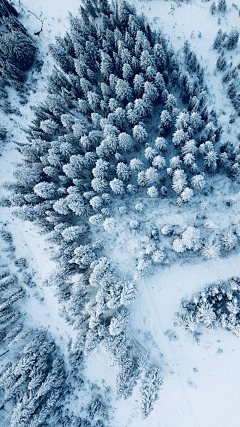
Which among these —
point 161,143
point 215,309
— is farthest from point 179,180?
point 215,309

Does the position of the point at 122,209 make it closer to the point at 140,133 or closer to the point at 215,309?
the point at 140,133

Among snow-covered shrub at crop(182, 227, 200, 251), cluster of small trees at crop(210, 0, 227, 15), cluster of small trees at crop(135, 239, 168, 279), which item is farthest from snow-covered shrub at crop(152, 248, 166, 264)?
cluster of small trees at crop(210, 0, 227, 15)

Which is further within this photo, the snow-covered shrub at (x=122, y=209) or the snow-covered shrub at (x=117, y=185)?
the snow-covered shrub at (x=122, y=209)

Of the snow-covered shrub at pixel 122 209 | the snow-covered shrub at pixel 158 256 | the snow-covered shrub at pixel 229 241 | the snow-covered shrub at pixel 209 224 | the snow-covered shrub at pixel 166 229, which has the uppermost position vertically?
the snow-covered shrub at pixel 122 209

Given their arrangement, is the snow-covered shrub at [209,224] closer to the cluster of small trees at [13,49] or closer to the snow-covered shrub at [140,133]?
the snow-covered shrub at [140,133]

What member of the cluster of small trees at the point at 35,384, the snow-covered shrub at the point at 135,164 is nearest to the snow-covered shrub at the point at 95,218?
the snow-covered shrub at the point at 135,164

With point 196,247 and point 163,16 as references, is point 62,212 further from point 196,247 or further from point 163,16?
point 163,16

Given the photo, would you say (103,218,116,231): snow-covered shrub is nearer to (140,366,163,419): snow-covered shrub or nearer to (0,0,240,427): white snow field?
(0,0,240,427): white snow field
